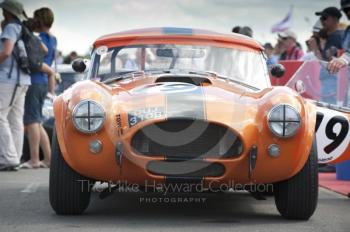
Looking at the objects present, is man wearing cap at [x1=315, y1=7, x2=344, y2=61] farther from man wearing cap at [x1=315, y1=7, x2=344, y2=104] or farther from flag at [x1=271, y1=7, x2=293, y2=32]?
flag at [x1=271, y1=7, x2=293, y2=32]

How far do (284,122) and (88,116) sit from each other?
1334 mm

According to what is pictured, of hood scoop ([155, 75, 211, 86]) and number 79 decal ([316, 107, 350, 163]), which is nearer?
hood scoop ([155, 75, 211, 86])

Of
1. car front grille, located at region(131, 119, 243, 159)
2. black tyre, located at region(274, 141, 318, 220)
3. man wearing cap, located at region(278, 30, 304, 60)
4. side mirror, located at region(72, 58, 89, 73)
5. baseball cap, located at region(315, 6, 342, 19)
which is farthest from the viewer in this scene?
man wearing cap, located at region(278, 30, 304, 60)

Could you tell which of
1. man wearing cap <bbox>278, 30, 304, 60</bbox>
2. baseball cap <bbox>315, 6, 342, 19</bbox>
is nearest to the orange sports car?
baseball cap <bbox>315, 6, 342, 19</bbox>

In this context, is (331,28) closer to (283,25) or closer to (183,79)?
(183,79)

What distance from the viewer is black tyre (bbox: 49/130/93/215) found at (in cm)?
659

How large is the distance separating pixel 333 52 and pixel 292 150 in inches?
226

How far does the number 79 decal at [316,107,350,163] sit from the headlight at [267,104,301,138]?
149 cm

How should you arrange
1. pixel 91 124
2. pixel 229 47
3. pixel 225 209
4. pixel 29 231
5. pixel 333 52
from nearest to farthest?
1. pixel 29 231
2. pixel 91 124
3. pixel 225 209
4. pixel 229 47
5. pixel 333 52

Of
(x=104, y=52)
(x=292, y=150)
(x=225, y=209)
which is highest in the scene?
(x=104, y=52)

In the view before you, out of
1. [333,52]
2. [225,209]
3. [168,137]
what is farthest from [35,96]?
[168,137]

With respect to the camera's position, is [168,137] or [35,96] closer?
[168,137]

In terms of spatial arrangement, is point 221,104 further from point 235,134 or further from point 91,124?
point 91,124

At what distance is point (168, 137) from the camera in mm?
6355
